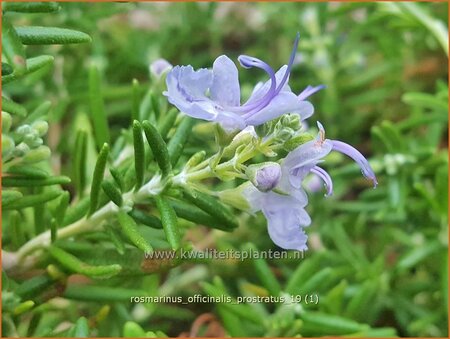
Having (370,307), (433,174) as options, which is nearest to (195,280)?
(370,307)

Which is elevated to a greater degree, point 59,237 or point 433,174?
point 59,237

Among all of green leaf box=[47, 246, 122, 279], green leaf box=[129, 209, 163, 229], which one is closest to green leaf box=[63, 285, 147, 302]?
green leaf box=[47, 246, 122, 279]

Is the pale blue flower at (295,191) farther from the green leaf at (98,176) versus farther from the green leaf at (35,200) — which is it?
the green leaf at (35,200)

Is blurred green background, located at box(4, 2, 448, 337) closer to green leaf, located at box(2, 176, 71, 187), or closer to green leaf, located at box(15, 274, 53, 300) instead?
green leaf, located at box(15, 274, 53, 300)

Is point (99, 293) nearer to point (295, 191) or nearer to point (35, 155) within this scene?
point (35, 155)

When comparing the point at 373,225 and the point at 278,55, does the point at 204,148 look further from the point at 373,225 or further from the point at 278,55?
the point at 278,55

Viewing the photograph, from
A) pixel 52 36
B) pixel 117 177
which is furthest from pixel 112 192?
pixel 52 36

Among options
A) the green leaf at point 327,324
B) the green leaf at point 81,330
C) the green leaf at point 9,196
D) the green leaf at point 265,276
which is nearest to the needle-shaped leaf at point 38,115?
the green leaf at point 9,196
